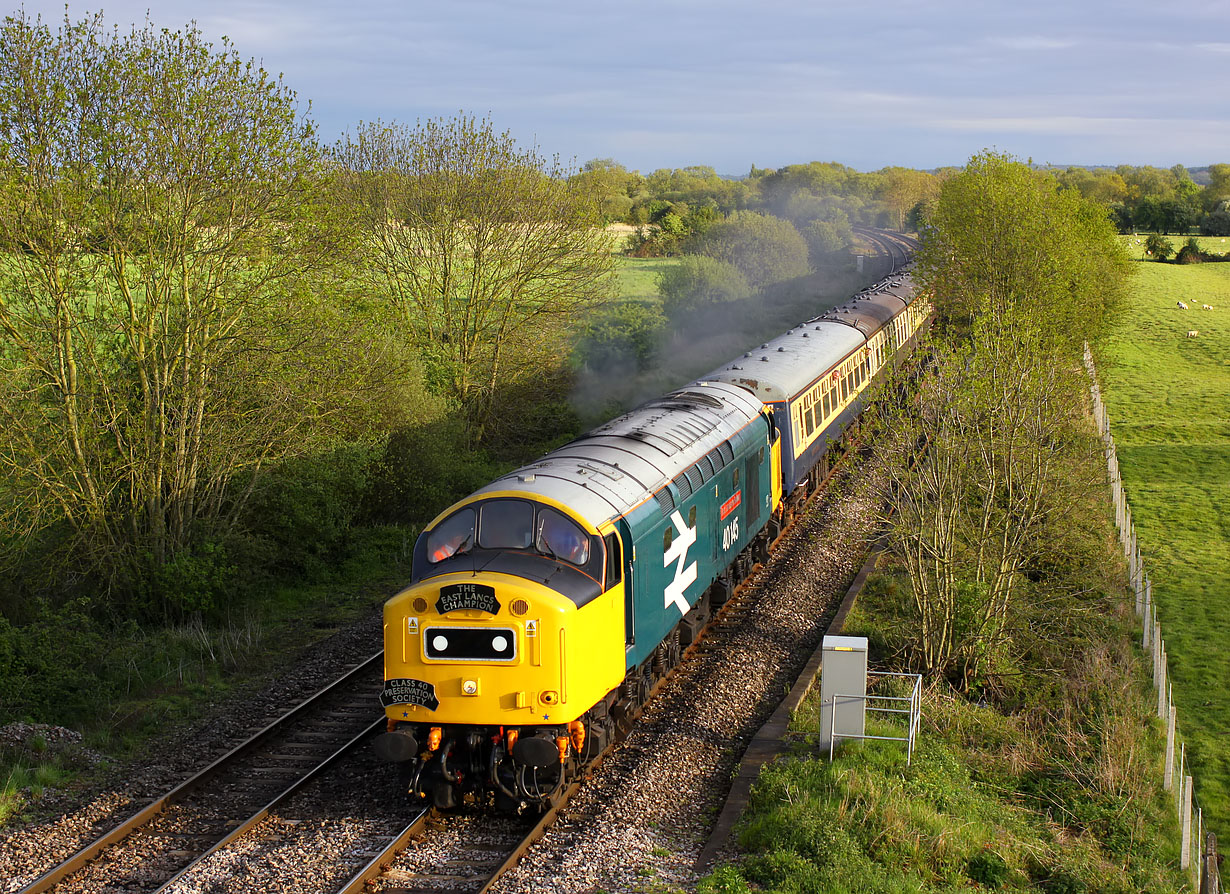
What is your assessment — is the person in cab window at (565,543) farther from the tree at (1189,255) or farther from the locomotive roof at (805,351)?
the tree at (1189,255)

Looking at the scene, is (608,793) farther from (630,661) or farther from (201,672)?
(201,672)

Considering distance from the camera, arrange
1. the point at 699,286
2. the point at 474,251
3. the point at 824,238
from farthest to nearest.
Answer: the point at 824,238
the point at 699,286
the point at 474,251

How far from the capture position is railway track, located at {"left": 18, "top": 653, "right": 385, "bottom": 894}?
10.4 m

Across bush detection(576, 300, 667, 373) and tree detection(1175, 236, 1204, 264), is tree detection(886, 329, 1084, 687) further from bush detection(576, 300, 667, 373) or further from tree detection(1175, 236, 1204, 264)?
tree detection(1175, 236, 1204, 264)

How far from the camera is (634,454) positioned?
14531 millimetres

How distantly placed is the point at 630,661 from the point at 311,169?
1271 cm

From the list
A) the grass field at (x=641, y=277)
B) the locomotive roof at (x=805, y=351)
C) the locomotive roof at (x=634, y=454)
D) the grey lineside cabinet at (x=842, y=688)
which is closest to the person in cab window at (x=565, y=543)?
the locomotive roof at (x=634, y=454)

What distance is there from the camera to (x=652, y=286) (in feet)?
236

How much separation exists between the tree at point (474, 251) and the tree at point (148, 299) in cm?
1010

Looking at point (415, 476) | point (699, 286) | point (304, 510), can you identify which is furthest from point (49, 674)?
point (699, 286)

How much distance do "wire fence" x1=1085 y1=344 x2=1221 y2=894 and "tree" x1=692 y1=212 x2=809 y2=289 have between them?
3323cm

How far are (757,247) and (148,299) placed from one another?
4957cm

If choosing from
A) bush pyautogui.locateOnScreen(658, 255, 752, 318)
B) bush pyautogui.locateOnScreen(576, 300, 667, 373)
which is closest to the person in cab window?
bush pyautogui.locateOnScreen(576, 300, 667, 373)

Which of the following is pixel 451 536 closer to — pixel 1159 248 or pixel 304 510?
pixel 304 510
